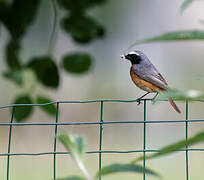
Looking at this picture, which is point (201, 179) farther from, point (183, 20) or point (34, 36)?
point (34, 36)

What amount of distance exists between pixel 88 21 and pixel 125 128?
204 inches

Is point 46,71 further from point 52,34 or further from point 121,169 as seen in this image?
point 121,169

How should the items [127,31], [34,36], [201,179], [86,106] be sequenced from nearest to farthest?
[34,36] → [127,31] → [201,179] → [86,106]

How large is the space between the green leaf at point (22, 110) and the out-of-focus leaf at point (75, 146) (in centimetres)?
127

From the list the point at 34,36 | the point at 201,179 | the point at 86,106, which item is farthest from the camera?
the point at 86,106

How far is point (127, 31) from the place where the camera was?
4645mm

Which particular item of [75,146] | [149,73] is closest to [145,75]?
[149,73]

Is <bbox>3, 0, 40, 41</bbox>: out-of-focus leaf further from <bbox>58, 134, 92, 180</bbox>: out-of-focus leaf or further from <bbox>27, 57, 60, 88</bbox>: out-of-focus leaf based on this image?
<bbox>58, 134, 92, 180</bbox>: out-of-focus leaf

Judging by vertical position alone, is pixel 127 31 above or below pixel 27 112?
above

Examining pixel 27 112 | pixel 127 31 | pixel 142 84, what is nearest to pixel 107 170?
pixel 27 112

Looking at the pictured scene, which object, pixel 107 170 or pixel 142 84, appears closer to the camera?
pixel 107 170

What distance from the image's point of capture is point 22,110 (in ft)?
6.72

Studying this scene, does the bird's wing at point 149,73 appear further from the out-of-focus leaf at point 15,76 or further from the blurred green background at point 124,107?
the out-of-focus leaf at point 15,76

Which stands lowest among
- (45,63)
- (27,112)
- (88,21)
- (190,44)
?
(27,112)
